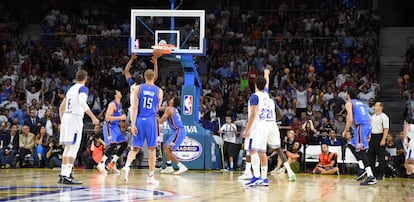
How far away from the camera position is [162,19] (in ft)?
60.8

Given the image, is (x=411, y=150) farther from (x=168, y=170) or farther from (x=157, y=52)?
(x=157, y=52)

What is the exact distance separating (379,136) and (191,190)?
21.0ft

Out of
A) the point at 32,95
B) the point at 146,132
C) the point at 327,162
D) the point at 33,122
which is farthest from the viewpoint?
the point at 32,95

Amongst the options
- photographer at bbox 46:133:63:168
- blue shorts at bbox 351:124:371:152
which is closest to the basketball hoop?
blue shorts at bbox 351:124:371:152

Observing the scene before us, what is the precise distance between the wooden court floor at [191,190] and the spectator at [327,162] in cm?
238

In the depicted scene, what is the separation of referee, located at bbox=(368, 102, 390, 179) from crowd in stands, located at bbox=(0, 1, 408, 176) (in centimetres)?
210

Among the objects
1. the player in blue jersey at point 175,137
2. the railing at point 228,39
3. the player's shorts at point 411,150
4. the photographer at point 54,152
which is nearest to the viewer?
the player's shorts at point 411,150

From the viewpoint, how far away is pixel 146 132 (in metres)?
13.4

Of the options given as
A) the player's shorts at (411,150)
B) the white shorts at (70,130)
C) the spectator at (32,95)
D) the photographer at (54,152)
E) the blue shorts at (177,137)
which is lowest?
the photographer at (54,152)

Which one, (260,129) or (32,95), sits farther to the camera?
(32,95)

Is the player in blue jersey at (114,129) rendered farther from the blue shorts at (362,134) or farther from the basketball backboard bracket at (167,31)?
the blue shorts at (362,134)

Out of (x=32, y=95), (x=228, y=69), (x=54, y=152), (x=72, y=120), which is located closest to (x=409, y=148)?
(x=72, y=120)

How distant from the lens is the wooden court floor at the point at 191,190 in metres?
11.1

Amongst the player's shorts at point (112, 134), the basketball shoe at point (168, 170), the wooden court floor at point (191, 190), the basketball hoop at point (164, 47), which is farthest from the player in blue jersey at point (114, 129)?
the basketball hoop at point (164, 47)
